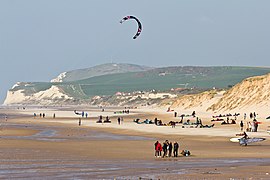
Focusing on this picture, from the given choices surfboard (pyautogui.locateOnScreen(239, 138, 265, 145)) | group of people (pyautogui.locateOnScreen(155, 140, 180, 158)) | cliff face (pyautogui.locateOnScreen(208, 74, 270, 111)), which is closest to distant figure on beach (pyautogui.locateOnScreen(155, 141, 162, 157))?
group of people (pyautogui.locateOnScreen(155, 140, 180, 158))

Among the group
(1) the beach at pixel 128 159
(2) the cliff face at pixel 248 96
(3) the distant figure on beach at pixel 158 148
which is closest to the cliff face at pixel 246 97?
(2) the cliff face at pixel 248 96

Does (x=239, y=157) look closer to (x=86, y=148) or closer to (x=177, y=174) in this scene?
(x=177, y=174)

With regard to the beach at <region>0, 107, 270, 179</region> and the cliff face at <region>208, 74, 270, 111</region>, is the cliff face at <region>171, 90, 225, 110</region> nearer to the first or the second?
the cliff face at <region>208, 74, 270, 111</region>

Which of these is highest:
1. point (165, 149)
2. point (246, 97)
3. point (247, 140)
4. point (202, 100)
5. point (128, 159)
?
point (202, 100)

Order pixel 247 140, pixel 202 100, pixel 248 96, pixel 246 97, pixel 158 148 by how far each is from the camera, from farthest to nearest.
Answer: pixel 202 100 → pixel 246 97 → pixel 248 96 → pixel 247 140 → pixel 158 148

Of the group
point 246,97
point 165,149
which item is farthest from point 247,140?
point 246,97

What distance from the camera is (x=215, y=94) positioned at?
94375mm

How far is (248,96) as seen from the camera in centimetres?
7350

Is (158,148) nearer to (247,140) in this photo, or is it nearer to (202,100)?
(247,140)

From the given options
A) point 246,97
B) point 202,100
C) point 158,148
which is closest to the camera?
point 158,148

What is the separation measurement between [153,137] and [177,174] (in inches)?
829

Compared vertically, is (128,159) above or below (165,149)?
below

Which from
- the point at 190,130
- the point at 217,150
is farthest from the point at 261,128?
the point at 217,150

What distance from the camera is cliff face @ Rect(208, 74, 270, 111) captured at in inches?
2710
